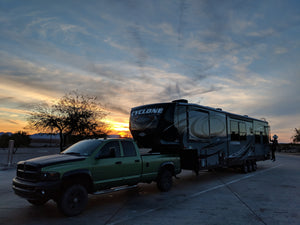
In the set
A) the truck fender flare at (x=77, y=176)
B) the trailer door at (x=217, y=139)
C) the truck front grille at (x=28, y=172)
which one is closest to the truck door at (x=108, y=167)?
the truck fender flare at (x=77, y=176)

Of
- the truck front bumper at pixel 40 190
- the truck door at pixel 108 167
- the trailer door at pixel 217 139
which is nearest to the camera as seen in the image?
the truck front bumper at pixel 40 190

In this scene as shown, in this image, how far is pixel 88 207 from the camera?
6.86 meters

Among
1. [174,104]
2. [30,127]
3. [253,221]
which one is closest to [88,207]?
[253,221]

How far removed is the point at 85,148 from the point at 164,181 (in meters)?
3.41

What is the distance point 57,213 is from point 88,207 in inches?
34.9

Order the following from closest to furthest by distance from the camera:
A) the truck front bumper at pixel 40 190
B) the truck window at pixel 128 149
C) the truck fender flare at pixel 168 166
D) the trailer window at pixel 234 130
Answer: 1. the truck front bumper at pixel 40 190
2. the truck window at pixel 128 149
3. the truck fender flare at pixel 168 166
4. the trailer window at pixel 234 130

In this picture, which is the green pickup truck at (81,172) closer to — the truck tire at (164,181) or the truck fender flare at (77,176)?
the truck fender flare at (77,176)

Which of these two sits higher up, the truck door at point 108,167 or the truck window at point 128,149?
the truck window at point 128,149

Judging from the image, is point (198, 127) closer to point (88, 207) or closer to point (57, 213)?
point (88, 207)

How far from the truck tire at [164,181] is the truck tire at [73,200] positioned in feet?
Result: 11.0

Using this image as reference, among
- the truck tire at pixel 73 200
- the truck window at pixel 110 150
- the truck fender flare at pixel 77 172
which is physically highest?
the truck window at pixel 110 150

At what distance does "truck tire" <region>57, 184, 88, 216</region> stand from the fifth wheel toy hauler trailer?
14.0 ft

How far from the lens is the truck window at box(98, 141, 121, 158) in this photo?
6.99 metres

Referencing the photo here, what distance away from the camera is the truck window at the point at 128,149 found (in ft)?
25.5
